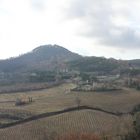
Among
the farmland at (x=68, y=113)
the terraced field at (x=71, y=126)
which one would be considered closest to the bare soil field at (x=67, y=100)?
the farmland at (x=68, y=113)

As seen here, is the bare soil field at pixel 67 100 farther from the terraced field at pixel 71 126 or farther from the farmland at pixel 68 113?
the terraced field at pixel 71 126

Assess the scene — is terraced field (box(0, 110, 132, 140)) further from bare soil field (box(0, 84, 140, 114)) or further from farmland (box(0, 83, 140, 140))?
bare soil field (box(0, 84, 140, 114))

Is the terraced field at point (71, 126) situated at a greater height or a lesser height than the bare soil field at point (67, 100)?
lesser

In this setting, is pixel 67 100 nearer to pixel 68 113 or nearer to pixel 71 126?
pixel 68 113

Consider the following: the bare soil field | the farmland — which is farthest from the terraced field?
the bare soil field

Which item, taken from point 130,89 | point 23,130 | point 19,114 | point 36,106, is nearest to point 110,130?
point 23,130

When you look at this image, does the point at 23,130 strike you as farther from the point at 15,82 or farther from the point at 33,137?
the point at 15,82

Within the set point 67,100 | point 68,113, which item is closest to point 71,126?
point 68,113

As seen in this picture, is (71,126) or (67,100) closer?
(71,126)
